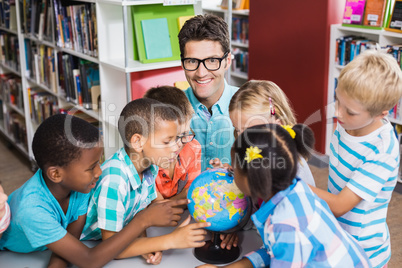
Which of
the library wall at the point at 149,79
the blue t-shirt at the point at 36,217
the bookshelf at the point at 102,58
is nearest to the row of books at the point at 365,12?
the bookshelf at the point at 102,58

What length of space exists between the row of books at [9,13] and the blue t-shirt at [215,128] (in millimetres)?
3304

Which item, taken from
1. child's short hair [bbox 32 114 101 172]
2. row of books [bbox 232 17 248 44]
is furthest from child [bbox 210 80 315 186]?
row of books [bbox 232 17 248 44]

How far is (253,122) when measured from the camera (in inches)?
69.4

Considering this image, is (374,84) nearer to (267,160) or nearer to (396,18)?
(267,160)

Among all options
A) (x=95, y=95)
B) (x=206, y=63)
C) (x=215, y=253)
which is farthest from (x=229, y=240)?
(x=95, y=95)

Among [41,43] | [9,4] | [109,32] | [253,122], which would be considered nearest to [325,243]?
[253,122]

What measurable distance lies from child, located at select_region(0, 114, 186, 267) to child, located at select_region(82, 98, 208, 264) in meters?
0.06

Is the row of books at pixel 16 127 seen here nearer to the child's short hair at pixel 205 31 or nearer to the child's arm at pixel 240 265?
the child's short hair at pixel 205 31

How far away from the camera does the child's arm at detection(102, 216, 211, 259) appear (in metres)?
1.48

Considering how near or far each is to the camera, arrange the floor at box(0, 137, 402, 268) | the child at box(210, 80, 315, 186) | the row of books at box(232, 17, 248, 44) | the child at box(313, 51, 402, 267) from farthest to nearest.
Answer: the row of books at box(232, 17, 248, 44)
the floor at box(0, 137, 402, 268)
the child at box(210, 80, 315, 186)
the child at box(313, 51, 402, 267)

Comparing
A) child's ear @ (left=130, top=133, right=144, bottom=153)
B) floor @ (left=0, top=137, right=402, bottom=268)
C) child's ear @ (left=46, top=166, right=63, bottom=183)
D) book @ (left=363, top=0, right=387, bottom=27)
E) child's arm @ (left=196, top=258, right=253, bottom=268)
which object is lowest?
floor @ (left=0, top=137, right=402, bottom=268)

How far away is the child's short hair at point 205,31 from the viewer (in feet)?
7.11

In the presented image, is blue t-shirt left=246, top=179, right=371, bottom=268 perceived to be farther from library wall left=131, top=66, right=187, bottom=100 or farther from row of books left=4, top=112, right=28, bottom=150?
row of books left=4, top=112, right=28, bottom=150

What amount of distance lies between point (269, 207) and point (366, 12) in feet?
11.0
